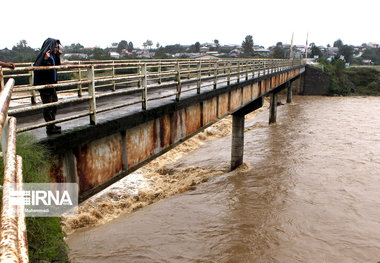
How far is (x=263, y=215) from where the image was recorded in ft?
35.4

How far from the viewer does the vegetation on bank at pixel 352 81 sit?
47.3 meters

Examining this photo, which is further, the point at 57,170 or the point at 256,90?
the point at 256,90

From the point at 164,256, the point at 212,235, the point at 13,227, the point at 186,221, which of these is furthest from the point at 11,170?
the point at 186,221

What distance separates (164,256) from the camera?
8391 millimetres

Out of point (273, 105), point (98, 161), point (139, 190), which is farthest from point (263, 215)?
point (273, 105)

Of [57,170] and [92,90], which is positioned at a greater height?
[92,90]

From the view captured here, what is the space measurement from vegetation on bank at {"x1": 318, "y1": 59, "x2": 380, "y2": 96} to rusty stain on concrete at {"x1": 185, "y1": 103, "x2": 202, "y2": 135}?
1678 inches

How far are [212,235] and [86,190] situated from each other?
5.34 metres

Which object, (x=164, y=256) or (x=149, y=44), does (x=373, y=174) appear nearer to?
(x=164, y=256)

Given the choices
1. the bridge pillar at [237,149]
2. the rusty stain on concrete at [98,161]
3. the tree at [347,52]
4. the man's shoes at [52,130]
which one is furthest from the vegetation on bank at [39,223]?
the tree at [347,52]

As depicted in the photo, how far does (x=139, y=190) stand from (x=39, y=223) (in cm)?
1040

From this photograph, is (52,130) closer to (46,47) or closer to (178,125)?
(46,47)

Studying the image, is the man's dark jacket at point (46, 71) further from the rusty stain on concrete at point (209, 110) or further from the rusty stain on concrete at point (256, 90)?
the rusty stain on concrete at point (256, 90)

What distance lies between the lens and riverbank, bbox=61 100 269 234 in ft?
37.0
